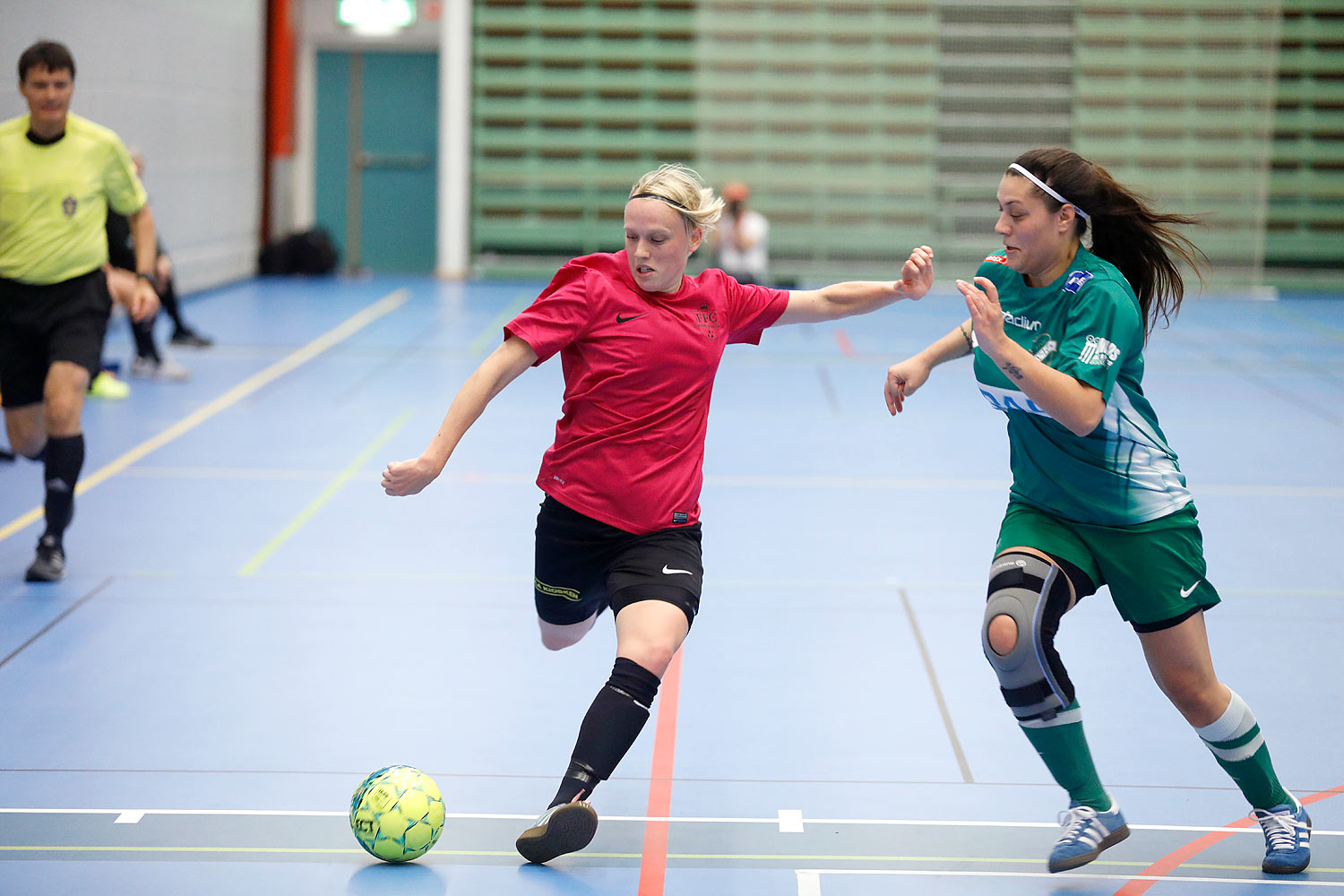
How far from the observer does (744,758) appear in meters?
4.44

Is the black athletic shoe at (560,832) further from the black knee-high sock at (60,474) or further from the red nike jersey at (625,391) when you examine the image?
the black knee-high sock at (60,474)

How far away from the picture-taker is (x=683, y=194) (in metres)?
3.72

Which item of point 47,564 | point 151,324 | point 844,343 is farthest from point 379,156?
point 47,564

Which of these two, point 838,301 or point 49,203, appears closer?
point 838,301

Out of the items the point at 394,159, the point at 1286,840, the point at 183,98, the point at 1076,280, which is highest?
the point at 183,98

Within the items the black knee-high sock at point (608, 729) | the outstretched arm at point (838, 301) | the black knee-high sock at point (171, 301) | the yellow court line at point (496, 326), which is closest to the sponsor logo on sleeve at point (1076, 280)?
the outstretched arm at point (838, 301)

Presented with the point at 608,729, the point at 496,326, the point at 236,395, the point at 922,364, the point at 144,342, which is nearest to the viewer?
the point at 608,729

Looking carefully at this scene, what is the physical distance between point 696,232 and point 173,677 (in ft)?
8.62

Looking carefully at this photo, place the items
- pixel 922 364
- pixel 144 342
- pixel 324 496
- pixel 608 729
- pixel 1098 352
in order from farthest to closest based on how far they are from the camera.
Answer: pixel 144 342, pixel 324 496, pixel 922 364, pixel 608 729, pixel 1098 352

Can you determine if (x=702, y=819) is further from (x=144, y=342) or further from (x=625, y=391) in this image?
(x=144, y=342)

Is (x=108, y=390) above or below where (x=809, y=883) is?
above

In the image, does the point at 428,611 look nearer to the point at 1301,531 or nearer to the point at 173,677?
the point at 173,677

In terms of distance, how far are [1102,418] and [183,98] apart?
15500 mm

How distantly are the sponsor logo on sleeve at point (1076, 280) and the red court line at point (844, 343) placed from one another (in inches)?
395
